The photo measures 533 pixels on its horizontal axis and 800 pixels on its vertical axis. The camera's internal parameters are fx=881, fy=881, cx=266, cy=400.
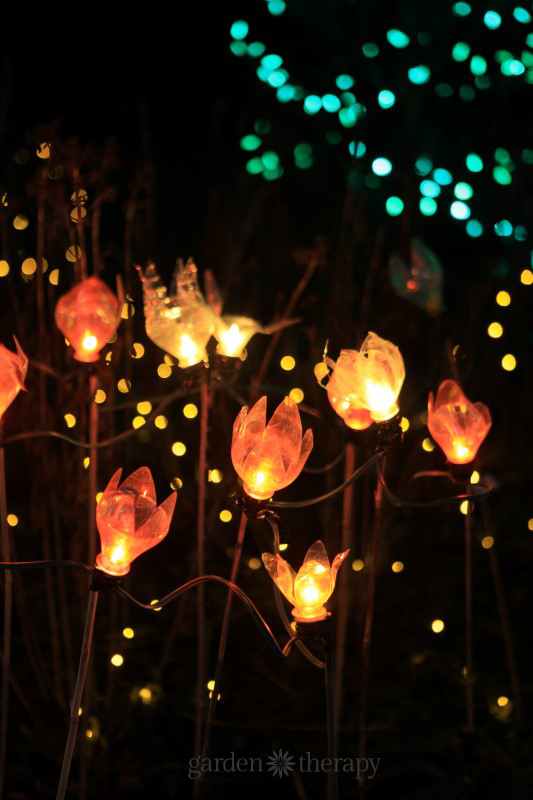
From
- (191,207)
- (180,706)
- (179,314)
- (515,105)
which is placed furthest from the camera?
(191,207)

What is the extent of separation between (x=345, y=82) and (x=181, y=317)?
6.71ft

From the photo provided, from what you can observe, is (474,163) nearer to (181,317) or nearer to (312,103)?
(312,103)

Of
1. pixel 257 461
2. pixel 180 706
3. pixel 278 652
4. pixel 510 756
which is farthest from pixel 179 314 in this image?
pixel 510 756

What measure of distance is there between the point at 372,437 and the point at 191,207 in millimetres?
3083

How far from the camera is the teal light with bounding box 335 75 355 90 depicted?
320 cm

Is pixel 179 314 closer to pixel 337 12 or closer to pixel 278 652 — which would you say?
pixel 278 652

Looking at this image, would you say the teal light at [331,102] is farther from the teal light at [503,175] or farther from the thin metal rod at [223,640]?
the thin metal rod at [223,640]

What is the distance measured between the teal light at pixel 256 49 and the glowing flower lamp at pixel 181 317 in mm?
2075

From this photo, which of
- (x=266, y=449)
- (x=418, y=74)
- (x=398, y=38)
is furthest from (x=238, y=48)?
(x=266, y=449)

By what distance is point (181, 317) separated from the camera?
1534 mm

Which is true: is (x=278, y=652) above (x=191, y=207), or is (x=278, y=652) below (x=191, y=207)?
below

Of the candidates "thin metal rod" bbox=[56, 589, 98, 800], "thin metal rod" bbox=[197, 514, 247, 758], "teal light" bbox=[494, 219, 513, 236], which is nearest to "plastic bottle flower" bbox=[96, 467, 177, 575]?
"thin metal rod" bbox=[56, 589, 98, 800]

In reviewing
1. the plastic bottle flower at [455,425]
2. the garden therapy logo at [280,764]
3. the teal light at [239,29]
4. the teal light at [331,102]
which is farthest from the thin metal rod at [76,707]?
the teal light at [239,29]

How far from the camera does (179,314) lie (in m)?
1.54
